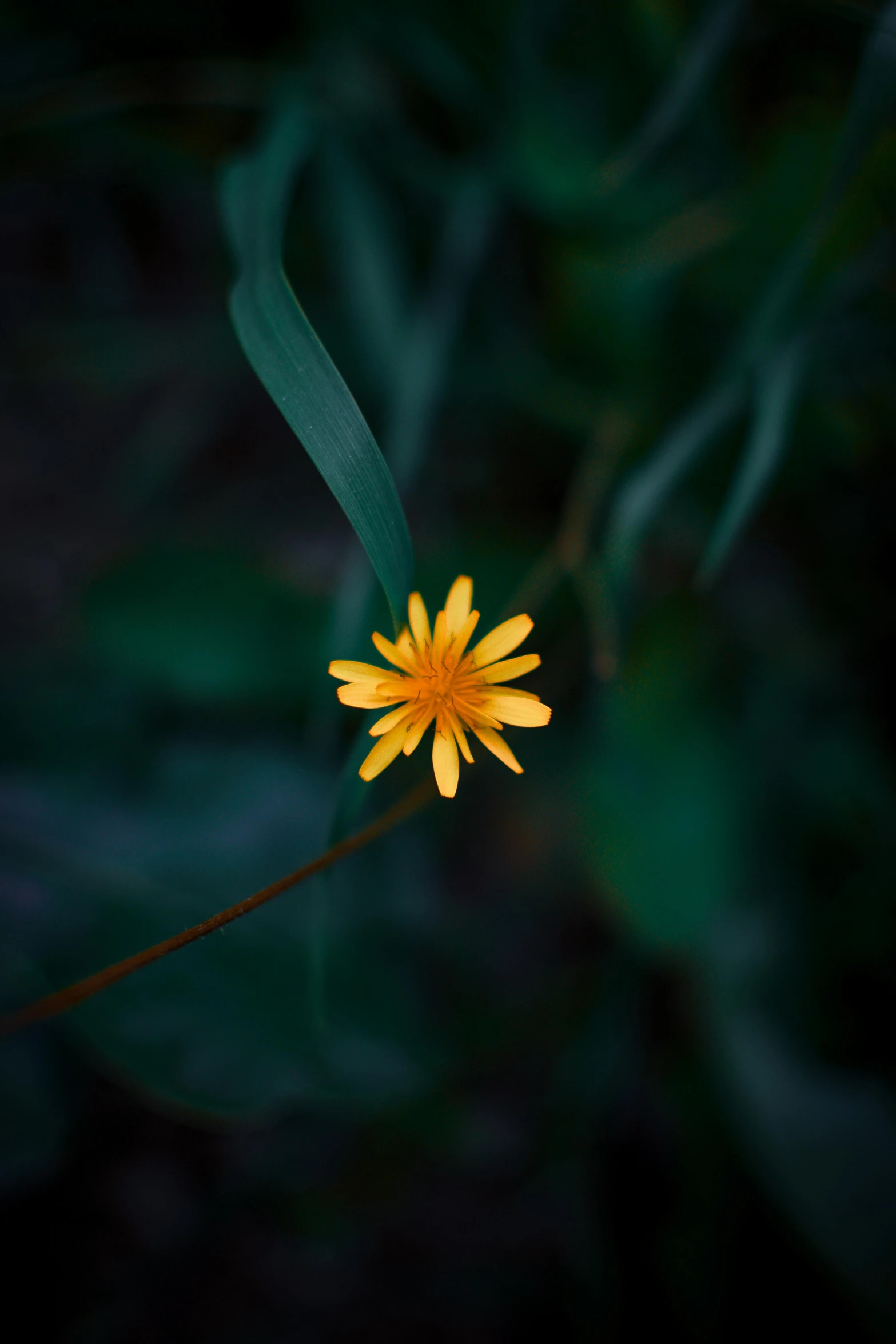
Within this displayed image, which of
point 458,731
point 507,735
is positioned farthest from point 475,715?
point 507,735

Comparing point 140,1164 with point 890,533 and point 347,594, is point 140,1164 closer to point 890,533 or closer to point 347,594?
point 347,594

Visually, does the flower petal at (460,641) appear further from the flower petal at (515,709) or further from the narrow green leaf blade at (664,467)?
the narrow green leaf blade at (664,467)

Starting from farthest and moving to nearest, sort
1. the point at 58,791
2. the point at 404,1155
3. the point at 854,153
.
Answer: the point at 404,1155 → the point at 58,791 → the point at 854,153

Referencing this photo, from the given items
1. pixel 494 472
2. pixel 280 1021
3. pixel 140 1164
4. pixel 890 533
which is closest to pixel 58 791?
pixel 280 1021

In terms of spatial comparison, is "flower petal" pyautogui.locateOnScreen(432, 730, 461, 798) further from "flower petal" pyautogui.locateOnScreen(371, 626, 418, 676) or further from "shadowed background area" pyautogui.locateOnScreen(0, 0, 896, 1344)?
"shadowed background area" pyautogui.locateOnScreen(0, 0, 896, 1344)

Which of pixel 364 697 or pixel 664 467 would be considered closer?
pixel 364 697

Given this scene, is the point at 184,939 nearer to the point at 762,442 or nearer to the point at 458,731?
the point at 458,731
